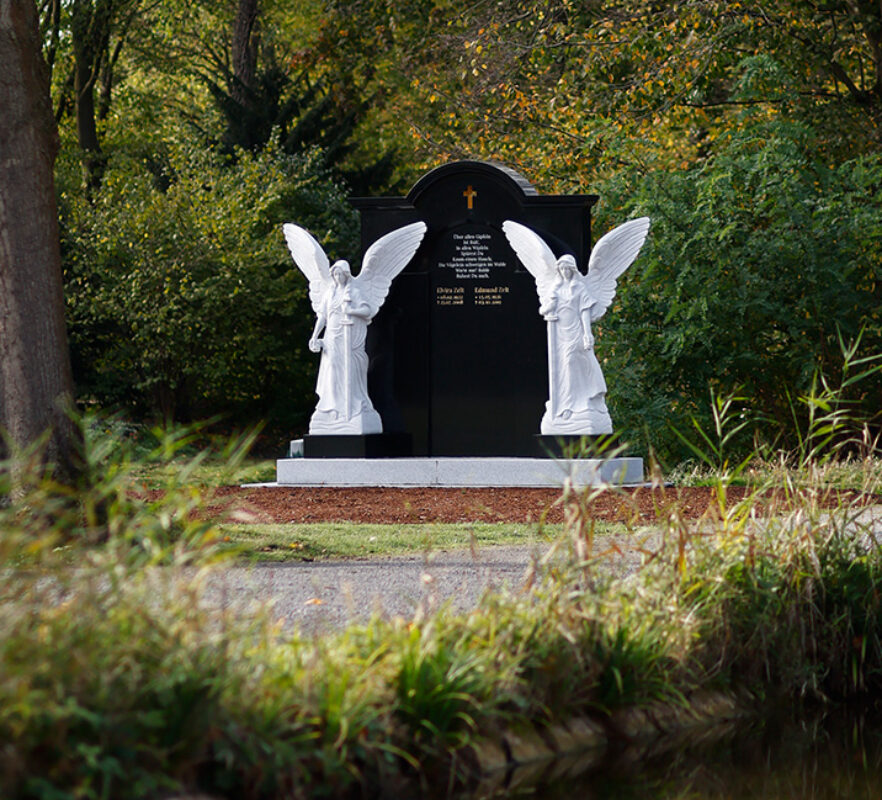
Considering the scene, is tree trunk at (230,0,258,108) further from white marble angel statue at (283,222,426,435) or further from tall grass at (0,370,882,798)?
tall grass at (0,370,882,798)

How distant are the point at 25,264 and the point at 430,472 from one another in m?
6.14

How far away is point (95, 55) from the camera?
90.8ft

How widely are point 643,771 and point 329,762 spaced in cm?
173

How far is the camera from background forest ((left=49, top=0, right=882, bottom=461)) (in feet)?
55.9

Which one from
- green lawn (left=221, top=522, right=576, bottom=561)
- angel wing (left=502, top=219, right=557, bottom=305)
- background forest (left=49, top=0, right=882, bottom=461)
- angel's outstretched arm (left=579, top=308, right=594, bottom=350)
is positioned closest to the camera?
green lawn (left=221, top=522, right=576, bottom=561)

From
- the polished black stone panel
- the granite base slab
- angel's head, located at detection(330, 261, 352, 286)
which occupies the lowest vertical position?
the granite base slab

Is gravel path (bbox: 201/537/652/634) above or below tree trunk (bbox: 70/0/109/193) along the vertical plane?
below

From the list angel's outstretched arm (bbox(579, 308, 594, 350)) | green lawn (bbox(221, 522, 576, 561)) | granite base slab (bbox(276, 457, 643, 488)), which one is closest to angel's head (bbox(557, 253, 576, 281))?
angel's outstretched arm (bbox(579, 308, 594, 350))

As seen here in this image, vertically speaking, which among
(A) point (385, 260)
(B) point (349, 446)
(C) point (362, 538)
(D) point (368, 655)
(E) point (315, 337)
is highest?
(A) point (385, 260)

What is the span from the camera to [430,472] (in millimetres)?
14500

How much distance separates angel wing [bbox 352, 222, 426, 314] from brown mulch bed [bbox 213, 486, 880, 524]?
8.11ft

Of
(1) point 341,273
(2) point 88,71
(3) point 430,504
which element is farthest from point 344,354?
(2) point 88,71

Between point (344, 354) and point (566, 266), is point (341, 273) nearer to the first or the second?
point (344, 354)

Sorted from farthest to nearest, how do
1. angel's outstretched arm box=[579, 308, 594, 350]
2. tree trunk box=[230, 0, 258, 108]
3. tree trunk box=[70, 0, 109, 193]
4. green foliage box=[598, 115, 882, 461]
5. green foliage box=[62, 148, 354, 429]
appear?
tree trunk box=[230, 0, 258, 108]
tree trunk box=[70, 0, 109, 193]
green foliage box=[62, 148, 354, 429]
green foliage box=[598, 115, 882, 461]
angel's outstretched arm box=[579, 308, 594, 350]
